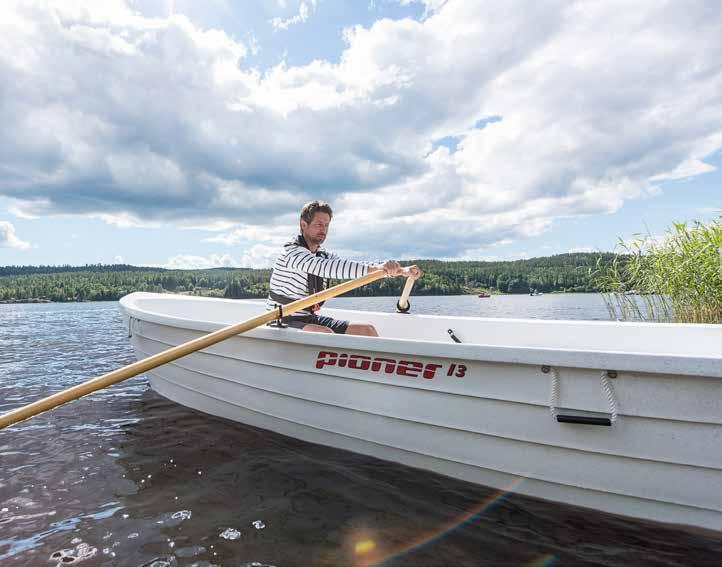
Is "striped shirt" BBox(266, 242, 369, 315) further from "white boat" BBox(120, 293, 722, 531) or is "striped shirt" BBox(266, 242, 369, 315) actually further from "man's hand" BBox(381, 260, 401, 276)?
"white boat" BBox(120, 293, 722, 531)

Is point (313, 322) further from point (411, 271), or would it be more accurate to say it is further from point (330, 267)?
point (411, 271)

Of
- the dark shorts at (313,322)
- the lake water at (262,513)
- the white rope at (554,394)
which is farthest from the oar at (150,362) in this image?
the white rope at (554,394)

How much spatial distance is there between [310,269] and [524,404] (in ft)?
5.91

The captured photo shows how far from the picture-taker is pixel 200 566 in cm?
195

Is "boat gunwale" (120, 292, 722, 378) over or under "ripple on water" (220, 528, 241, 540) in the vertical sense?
over

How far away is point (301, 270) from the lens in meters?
3.40

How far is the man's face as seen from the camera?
3537mm

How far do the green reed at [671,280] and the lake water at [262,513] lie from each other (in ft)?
15.0

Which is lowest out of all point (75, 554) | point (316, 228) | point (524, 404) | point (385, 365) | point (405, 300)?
point (75, 554)

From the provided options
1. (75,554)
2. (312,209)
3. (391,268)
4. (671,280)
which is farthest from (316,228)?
(671,280)

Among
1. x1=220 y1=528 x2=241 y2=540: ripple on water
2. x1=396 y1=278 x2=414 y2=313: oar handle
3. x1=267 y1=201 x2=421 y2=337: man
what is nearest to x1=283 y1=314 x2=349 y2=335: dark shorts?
x1=267 y1=201 x2=421 y2=337: man

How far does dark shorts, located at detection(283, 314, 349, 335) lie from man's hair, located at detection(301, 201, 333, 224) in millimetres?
784

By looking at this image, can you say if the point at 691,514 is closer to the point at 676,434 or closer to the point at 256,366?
the point at 676,434

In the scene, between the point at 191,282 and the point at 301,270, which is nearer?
the point at 301,270
